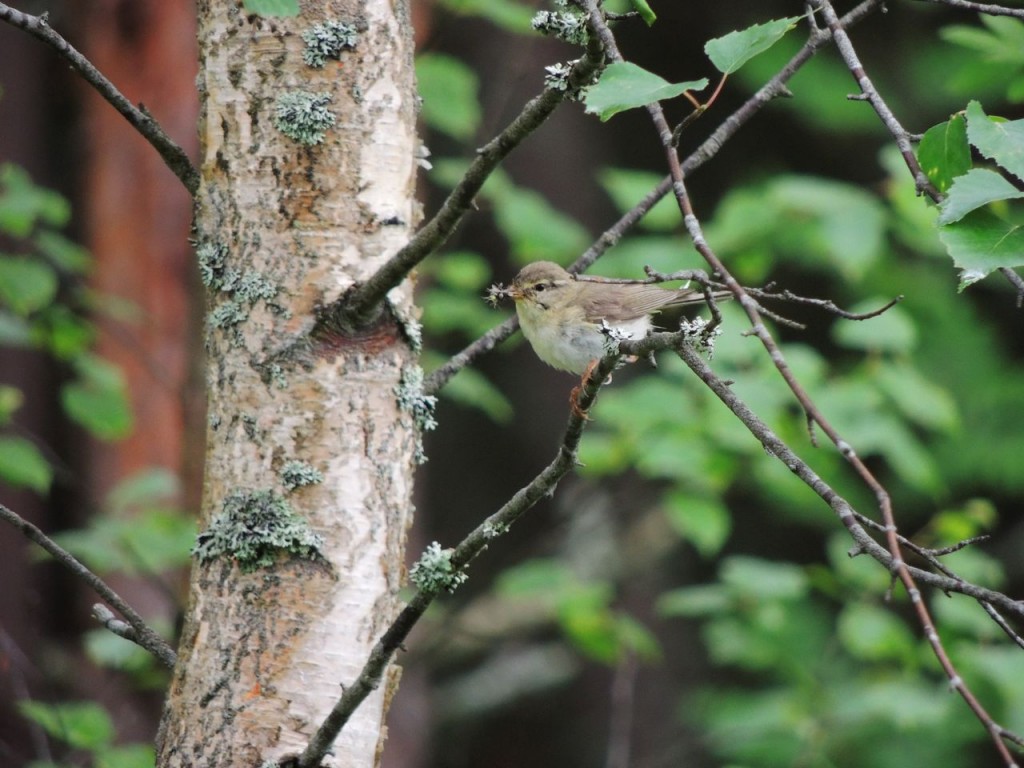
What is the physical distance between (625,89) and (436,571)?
731 mm

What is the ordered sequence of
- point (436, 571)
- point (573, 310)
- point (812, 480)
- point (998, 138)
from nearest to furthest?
1. point (812, 480)
2. point (998, 138)
3. point (436, 571)
4. point (573, 310)

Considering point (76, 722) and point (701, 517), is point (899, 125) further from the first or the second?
point (76, 722)

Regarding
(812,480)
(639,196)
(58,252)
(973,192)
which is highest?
(639,196)

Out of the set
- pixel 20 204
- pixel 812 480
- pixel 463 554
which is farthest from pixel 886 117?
pixel 20 204

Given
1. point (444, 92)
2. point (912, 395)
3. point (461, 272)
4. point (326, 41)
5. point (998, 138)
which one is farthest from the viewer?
point (461, 272)

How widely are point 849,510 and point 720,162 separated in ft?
25.0

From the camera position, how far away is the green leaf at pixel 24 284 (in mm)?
3889

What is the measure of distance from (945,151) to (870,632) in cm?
313

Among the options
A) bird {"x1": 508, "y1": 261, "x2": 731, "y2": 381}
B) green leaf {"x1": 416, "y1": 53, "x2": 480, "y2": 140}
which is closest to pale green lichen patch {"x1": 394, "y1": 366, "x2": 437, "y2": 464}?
bird {"x1": 508, "y1": 261, "x2": 731, "y2": 381}

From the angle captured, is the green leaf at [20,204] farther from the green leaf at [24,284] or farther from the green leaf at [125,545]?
the green leaf at [125,545]

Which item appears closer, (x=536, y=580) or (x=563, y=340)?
(x=563, y=340)

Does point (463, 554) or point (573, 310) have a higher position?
point (573, 310)

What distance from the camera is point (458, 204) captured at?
1.58m

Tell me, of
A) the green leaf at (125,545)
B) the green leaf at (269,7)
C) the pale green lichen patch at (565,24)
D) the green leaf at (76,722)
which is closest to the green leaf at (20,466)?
the green leaf at (125,545)
